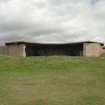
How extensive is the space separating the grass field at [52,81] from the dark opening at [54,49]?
38.5ft

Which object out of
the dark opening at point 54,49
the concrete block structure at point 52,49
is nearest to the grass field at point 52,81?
the concrete block structure at point 52,49

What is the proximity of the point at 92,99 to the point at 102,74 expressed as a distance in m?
7.72

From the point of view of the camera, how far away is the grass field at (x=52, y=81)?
15492 millimetres

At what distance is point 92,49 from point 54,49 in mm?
5283

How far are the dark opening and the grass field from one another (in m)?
11.7

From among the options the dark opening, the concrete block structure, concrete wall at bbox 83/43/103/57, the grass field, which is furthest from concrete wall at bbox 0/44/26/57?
the grass field

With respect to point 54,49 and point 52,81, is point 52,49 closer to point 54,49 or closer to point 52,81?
point 54,49

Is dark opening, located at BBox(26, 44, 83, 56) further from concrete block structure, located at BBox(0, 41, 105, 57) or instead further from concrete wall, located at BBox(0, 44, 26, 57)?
concrete wall, located at BBox(0, 44, 26, 57)

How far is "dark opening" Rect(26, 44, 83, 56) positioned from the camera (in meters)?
43.7

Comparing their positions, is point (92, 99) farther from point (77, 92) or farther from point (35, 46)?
point (35, 46)

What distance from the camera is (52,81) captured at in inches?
810

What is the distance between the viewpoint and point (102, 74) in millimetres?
23062

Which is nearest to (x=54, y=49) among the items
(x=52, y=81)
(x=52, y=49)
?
(x=52, y=49)

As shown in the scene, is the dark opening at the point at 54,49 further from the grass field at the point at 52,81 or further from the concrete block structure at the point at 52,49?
the grass field at the point at 52,81
